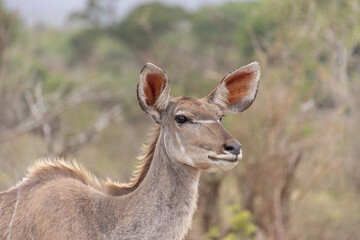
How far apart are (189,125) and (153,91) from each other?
0.37m

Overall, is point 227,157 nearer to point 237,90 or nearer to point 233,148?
point 233,148

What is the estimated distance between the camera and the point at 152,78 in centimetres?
445

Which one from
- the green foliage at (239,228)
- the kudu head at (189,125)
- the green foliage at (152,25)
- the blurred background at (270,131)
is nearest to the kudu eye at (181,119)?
the kudu head at (189,125)

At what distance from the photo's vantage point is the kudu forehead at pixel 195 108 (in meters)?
4.38

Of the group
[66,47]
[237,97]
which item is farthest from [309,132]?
[66,47]

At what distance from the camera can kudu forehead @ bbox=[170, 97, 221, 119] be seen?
4379 millimetres

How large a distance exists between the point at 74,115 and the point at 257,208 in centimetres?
458

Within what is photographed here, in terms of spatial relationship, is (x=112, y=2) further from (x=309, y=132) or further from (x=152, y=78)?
(x=152, y=78)

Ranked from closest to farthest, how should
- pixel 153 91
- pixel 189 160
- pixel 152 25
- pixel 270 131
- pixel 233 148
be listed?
pixel 233 148 → pixel 189 160 → pixel 153 91 → pixel 270 131 → pixel 152 25

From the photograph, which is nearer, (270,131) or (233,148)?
(233,148)

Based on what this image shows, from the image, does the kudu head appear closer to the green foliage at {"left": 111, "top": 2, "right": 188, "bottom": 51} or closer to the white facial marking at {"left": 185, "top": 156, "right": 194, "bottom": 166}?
the white facial marking at {"left": 185, "top": 156, "right": 194, "bottom": 166}

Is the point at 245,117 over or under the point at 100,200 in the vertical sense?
under

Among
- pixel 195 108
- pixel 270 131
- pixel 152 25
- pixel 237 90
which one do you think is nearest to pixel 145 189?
pixel 195 108

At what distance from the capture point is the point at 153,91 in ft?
14.9
